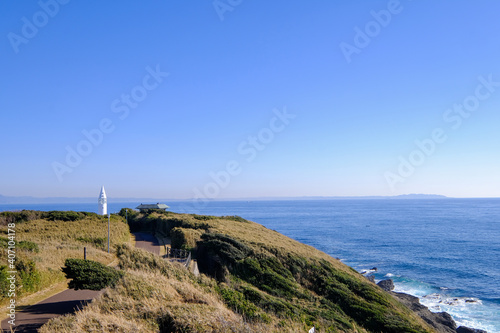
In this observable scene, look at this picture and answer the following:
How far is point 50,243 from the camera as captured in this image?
20.2 m

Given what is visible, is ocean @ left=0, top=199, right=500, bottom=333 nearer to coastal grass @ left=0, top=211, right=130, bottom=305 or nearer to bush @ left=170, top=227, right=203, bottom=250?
bush @ left=170, top=227, right=203, bottom=250

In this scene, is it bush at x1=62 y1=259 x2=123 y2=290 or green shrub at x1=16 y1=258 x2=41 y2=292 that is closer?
bush at x1=62 y1=259 x2=123 y2=290

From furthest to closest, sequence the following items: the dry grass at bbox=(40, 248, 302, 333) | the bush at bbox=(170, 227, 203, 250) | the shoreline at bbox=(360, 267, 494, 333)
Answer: the shoreline at bbox=(360, 267, 494, 333) → the bush at bbox=(170, 227, 203, 250) → the dry grass at bbox=(40, 248, 302, 333)

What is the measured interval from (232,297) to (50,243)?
14.5 m

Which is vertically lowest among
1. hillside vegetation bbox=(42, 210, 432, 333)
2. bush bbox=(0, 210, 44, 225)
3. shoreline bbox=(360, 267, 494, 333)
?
shoreline bbox=(360, 267, 494, 333)

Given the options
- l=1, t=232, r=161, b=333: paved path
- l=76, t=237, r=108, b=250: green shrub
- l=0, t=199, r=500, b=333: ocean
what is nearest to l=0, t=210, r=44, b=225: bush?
l=76, t=237, r=108, b=250: green shrub

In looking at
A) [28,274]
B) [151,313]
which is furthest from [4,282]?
[151,313]

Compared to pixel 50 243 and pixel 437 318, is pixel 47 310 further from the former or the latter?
pixel 437 318

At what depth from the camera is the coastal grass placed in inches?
481

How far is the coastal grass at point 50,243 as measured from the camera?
12216mm

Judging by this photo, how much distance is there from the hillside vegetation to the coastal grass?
294cm

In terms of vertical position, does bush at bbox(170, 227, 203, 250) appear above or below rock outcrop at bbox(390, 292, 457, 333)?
above

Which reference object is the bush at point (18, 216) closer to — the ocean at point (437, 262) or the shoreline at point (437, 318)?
the shoreline at point (437, 318)

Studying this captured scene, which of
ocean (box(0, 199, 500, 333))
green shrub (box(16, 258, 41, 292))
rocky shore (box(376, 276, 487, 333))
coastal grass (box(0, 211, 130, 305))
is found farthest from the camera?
ocean (box(0, 199, 500, 333))
